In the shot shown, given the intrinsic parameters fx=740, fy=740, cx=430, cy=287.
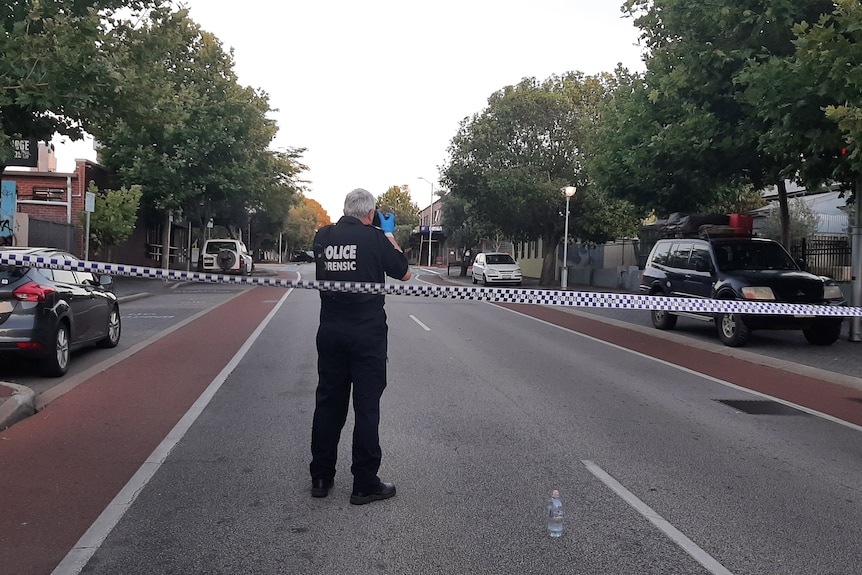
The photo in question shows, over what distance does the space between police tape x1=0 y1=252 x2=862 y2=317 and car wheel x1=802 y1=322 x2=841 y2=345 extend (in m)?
2.45

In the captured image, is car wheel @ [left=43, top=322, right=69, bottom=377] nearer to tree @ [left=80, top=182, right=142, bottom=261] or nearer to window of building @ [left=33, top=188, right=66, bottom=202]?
tree @ [left=80, top=182, right=142, bottom=261]

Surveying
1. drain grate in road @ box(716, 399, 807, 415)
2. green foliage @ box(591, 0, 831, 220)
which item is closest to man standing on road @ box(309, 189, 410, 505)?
drain grate in road @ box(716, 399, 807, 415)

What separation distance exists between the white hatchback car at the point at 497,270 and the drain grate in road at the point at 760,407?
24.0m

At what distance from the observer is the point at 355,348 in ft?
15.4

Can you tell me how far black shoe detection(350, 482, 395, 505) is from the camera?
472cm

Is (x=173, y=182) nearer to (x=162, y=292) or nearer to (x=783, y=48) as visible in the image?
(x=162, y=292)

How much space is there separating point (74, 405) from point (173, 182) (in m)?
23.4

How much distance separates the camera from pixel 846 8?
9.73 metres

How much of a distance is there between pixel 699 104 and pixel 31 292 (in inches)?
469

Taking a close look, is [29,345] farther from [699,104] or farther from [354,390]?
[699,104]

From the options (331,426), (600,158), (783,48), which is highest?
(783,48)

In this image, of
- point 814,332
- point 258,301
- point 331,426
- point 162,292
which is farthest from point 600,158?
point 162,292


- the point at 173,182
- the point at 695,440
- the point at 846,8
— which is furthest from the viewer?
the point at 173,182

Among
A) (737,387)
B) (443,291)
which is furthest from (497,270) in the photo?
(443,291)
